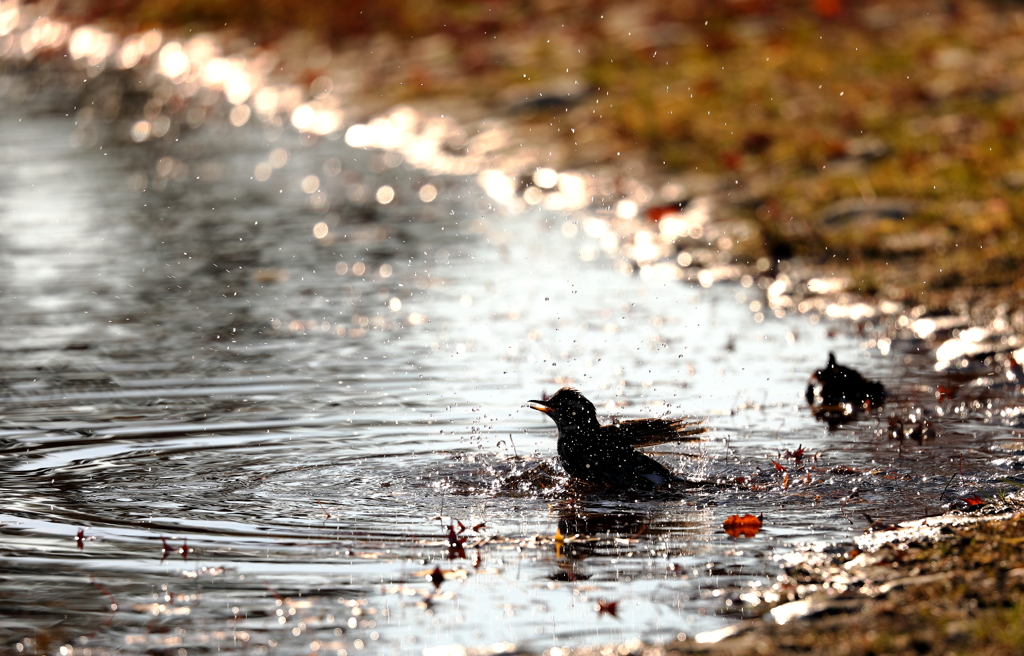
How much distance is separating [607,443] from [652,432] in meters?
0.32

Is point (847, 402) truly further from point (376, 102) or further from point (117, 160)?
point (376, 102)

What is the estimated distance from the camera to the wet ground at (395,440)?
17.4 ft

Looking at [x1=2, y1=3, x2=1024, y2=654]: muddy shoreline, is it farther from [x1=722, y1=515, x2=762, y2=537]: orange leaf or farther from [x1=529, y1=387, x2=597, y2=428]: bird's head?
[x1=529, y1=387, x2=597, y2=428]: bird's head

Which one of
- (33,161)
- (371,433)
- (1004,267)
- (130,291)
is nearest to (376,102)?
(33,161)

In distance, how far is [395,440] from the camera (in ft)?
25.7

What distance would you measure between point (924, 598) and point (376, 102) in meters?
18.7

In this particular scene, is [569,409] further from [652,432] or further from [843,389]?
[843,389]

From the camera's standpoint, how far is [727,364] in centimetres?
951

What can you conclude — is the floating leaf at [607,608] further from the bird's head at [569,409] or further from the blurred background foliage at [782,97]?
the blurred background foliage at [782,97]

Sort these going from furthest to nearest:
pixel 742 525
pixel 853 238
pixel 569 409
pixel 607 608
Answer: pixel 853 238 < pixel 569 409 < pixel 742 525 < pixel 607 608

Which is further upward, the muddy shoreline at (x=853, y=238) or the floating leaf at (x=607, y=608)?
the muddy shoreline at (x=853, y=238)

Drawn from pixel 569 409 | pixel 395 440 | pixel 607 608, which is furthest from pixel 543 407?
pixel 607 608

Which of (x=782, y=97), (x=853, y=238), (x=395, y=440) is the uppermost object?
(x=782, y=97)

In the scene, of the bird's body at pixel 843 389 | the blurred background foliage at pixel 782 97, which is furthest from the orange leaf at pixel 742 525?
the blurred background foliage at pixel 782 97
